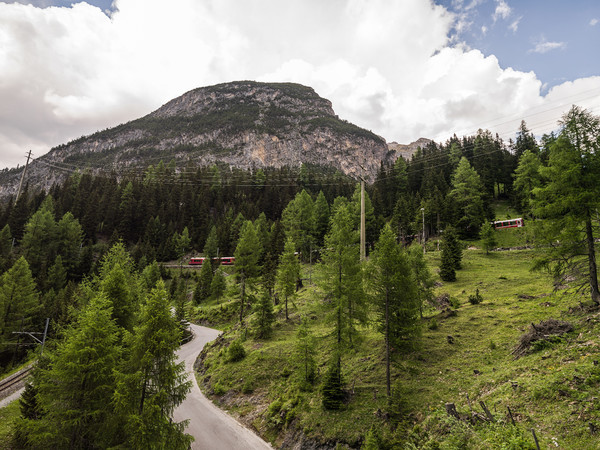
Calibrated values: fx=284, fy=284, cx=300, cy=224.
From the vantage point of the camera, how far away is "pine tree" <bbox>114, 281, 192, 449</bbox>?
13148mm

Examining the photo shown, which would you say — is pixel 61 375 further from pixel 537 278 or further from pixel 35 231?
pixel 35 231

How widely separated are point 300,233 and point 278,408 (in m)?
44.8

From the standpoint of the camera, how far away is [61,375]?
45.3 feet

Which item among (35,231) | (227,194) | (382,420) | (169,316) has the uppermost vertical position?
(227,194)

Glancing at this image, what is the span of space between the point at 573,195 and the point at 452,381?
13.6 metres

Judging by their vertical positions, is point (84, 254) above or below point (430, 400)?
above

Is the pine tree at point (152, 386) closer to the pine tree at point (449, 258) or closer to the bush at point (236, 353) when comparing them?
the bush at point (236, 353)

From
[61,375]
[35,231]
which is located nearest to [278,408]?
[61,375]

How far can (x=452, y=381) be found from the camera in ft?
54.1

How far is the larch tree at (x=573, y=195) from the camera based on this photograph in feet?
57.1

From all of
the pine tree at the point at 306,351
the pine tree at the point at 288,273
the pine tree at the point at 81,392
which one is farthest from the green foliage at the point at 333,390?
the pine tree at the point at 288,273

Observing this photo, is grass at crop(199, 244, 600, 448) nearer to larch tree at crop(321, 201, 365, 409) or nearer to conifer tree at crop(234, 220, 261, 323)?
larch tree at crop(321, 201, 365, 409)

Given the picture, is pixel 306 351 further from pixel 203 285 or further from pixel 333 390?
pixel 203 285

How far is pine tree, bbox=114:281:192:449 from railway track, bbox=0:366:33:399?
24957 mm
